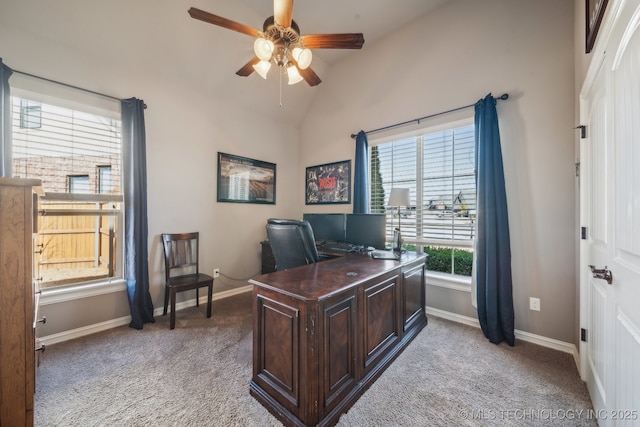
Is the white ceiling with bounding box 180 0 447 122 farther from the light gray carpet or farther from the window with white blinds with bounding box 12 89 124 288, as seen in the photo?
the light gray carpet

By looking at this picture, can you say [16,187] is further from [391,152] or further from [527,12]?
[527,12]

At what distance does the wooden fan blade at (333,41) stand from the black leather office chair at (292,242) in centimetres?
141

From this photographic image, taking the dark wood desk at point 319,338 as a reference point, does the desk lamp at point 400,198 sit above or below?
above

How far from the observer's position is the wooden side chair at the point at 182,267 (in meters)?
2.59

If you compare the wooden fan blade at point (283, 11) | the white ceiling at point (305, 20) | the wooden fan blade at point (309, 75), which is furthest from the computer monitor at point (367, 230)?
the white ceiling at point (305, 20)

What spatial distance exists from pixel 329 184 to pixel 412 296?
2162mm

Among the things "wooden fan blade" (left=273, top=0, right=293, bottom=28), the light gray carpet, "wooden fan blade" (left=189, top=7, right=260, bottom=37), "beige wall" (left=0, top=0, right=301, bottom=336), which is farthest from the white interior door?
"beige wall" (left=0, top=0, right=301, bottom=336)

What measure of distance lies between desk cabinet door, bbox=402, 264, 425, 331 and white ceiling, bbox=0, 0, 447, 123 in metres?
2.92

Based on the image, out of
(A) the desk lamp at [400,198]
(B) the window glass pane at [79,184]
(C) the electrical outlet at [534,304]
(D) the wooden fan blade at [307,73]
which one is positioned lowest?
(C) the electrical outlet at [534,304]

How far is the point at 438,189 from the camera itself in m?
2.95

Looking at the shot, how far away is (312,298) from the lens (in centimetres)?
125

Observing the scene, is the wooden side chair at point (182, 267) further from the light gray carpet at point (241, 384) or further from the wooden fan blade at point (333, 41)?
the wooden fan blade at point (333, 41)

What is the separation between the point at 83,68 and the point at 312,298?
312cm

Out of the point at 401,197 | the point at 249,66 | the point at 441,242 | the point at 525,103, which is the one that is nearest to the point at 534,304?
the point at 441,242
